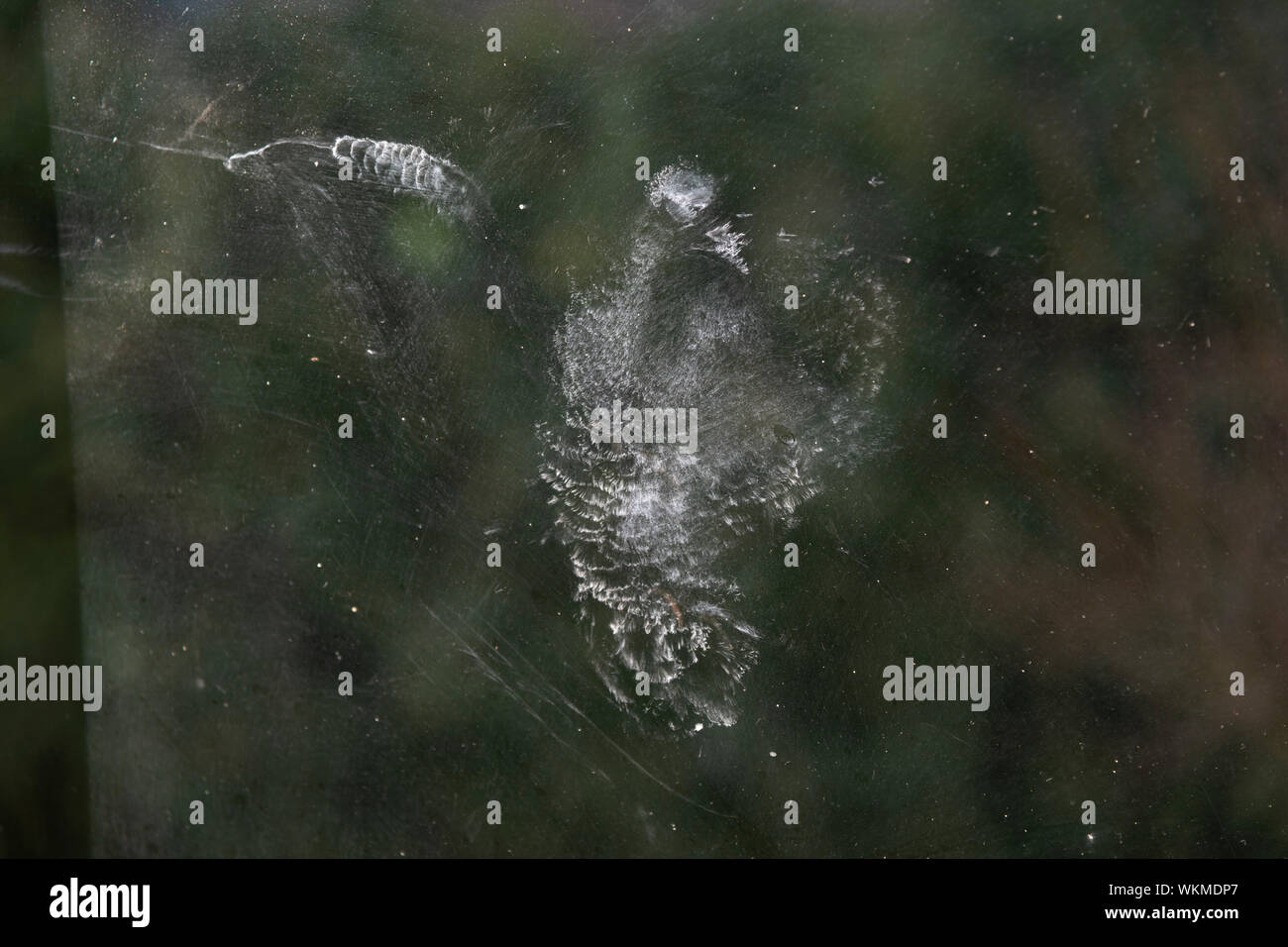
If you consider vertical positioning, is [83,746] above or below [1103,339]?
below

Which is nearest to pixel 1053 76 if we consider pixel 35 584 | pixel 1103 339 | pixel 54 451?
pixel 1103 339

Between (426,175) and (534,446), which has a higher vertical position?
(426,175)

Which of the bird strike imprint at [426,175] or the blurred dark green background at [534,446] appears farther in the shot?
the bird strike imprint at [426,175]

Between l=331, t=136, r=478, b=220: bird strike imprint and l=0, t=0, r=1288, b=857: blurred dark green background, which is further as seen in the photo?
l=331, t=136, r=478, b=220: bird strike imprint

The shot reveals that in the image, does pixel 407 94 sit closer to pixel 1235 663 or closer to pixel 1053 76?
pixel 1053 76

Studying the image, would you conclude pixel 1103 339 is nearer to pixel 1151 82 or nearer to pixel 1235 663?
pixel 1151 82

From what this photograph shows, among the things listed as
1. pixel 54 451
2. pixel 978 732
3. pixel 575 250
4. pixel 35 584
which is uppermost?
pixel 575 250
